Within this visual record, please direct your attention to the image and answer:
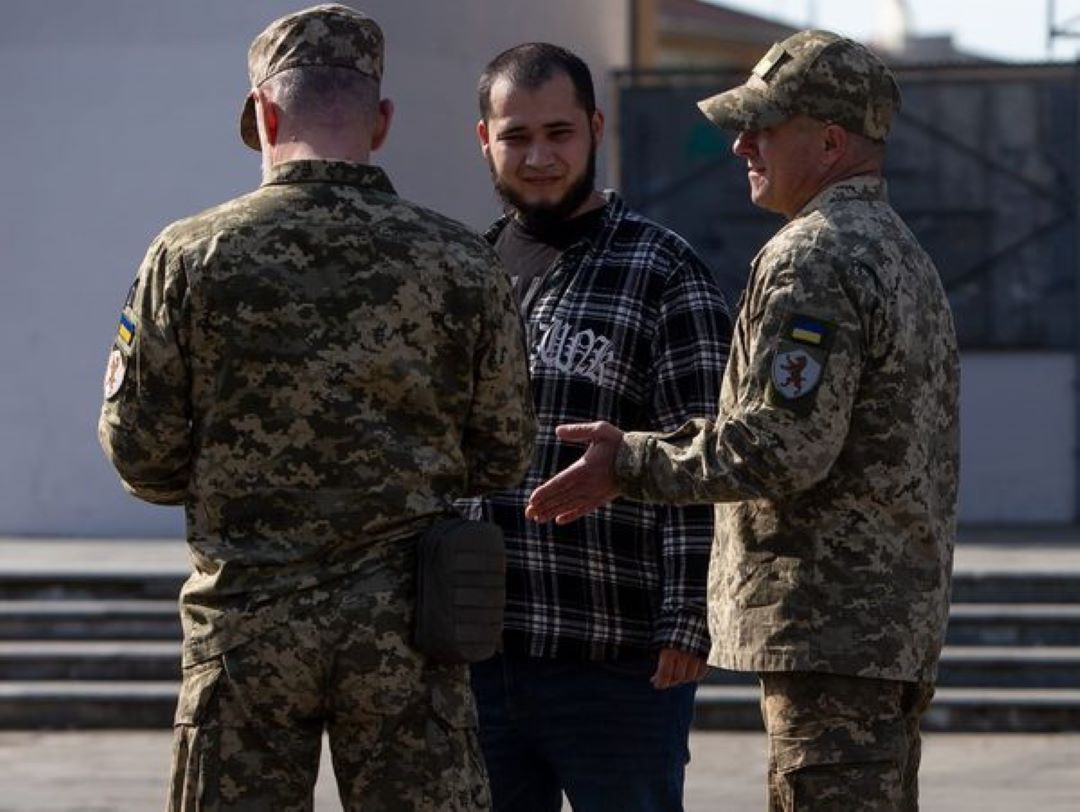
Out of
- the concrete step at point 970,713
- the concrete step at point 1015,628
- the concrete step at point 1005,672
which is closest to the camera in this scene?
the concrete step at point 970,713

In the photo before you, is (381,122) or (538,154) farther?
(538,154)

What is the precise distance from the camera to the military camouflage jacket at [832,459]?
13.1ft

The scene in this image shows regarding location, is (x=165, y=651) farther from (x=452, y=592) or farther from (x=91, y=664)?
(x=452, y=592)

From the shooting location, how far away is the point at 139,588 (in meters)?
11.2

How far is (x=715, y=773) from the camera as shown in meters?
8.79

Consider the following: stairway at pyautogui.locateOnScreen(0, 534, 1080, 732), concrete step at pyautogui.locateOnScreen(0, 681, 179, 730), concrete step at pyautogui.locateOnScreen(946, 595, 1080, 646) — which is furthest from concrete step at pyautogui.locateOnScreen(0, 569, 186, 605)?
concrete step at pyautogui.locateOnScreen(946, 595, 1080, 646)

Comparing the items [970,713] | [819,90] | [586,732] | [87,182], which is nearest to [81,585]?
[87,182]

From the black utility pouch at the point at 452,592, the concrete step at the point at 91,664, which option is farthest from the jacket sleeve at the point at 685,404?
the concrete step at the point at 91,664

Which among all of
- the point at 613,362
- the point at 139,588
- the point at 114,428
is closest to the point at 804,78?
the point at 613,362

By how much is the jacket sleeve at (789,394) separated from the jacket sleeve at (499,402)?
0.95 ft

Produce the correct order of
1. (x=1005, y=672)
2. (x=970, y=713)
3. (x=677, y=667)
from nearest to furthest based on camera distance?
(x=677, y=667) < (x=970, y=713) < (x=1005, y=672)

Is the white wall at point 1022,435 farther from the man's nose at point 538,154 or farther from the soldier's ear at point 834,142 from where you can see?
the soldier's ear at point 834,142

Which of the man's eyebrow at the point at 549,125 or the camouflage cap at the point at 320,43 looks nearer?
the camouflage cap at the point at 320,43

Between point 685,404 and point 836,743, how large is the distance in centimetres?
77
